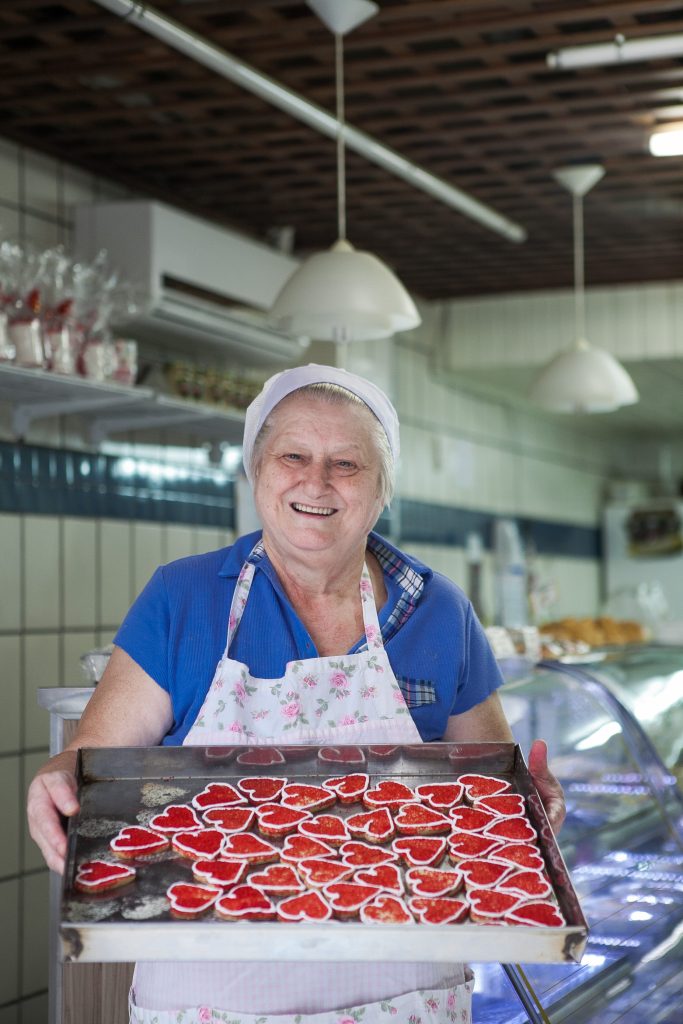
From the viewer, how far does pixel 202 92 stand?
3.69m

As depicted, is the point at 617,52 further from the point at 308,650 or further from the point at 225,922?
the point at 225,922

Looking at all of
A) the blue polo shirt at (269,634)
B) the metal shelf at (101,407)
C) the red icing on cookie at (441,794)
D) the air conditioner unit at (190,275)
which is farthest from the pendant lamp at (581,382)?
the red icing on cookie at (441,794)

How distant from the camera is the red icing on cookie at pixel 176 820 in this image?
168 centimetres

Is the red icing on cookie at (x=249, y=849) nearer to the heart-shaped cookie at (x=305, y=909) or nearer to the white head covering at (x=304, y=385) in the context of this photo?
the heart-shaped cookie at (x=305, y=909)

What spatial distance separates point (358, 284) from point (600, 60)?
867mm

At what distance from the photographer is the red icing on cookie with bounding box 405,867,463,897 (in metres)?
1.58

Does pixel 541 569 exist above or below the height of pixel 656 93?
below

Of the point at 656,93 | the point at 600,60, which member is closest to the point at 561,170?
the point at 656,93

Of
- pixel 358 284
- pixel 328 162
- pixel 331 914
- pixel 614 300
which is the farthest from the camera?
pixel 614 300

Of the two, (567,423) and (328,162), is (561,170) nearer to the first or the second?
(328,162)

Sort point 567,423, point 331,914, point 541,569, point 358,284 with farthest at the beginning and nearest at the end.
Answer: point 567,423 < point 541,569 < point 358,284 < point 331,914

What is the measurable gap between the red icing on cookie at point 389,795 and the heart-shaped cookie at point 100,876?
355 millimetres

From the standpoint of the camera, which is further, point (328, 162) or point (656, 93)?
point (328, 162)

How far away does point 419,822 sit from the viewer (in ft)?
5.70
